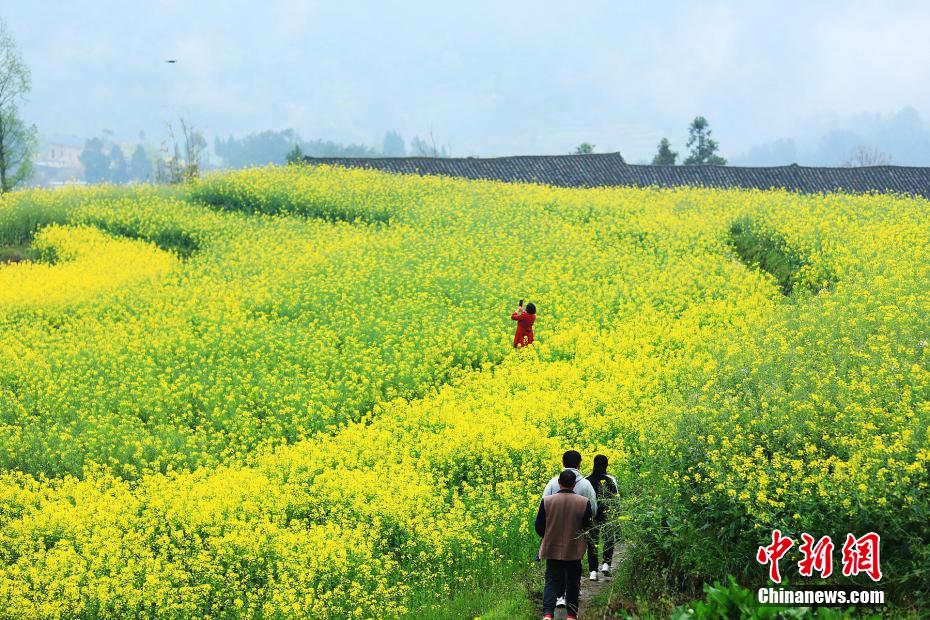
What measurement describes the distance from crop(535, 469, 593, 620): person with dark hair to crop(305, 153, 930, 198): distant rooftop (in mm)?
33395

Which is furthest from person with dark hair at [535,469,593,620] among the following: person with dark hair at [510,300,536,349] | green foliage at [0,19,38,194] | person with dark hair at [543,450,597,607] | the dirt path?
green foliage at [0,19,38,194]

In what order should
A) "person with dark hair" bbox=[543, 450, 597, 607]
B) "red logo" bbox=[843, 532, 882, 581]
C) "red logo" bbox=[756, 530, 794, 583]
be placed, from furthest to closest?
1. "person with dark hair" bbox=[543, 450, 597, 607]
2. "red logo" bbox=[756, 530, 794, 583]
3. "red logo" bbox=[843, 532, 882, 581]

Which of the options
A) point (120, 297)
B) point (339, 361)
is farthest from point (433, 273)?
point (120, 297)

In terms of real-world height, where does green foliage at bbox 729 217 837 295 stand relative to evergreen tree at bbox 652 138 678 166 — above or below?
below

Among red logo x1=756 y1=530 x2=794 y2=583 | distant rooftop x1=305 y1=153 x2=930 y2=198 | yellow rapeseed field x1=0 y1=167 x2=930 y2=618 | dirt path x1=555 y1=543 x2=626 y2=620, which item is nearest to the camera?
red logo x1=756 y1=530 x2=794 y2=583

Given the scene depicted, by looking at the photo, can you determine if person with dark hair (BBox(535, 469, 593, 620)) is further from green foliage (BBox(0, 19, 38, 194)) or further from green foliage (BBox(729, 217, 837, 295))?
green foliage (BBox(0, 19, 38, 194))

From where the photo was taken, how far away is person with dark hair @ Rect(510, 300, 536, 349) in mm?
18141

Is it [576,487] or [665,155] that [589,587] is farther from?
[665,155]

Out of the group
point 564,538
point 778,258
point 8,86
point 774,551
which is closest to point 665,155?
point 8,86

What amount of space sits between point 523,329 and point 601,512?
8.76 meters

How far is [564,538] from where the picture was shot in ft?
29.3

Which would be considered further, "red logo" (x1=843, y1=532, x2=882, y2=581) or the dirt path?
the dirt path

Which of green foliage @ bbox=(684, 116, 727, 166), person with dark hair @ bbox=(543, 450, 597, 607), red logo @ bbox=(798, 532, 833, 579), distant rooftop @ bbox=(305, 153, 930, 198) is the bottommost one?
red logo @ bbox=(798, 532, 833, 579)

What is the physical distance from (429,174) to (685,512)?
3269cm
